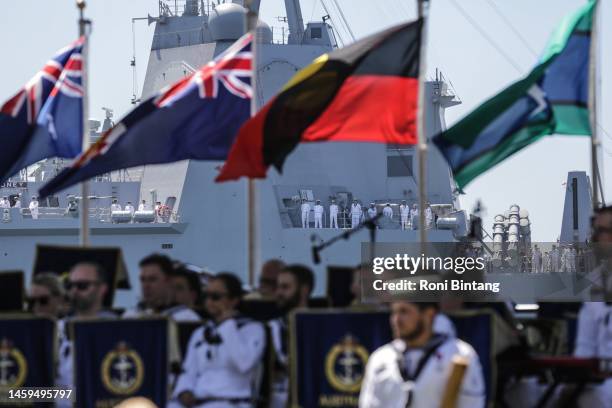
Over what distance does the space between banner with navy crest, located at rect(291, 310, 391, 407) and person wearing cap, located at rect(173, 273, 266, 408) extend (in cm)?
27

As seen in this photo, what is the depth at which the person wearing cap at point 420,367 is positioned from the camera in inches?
266

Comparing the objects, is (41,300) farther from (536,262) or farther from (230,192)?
(536,262)

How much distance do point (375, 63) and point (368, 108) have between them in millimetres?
372

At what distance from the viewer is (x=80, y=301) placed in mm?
9336

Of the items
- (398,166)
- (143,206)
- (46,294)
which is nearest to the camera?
(46,294)

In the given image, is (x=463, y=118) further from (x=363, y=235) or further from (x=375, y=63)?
(x=363, y=235)

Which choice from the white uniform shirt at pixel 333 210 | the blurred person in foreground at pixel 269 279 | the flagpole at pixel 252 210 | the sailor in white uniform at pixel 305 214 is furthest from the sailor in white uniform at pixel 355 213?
the blurred person in foreground at pixel 269 279

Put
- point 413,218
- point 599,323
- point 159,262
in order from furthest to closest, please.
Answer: point 413,218 < point 159,262 < point 599,323

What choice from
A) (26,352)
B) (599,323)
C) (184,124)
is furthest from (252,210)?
(599,323)

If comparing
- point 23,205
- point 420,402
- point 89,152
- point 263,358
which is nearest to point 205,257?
point 23,205

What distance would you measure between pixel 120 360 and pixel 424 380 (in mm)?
2873

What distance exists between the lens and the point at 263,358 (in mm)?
8945

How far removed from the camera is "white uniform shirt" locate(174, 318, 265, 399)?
8664 millimetres

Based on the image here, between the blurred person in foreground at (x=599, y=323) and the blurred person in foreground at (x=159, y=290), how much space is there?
2640mm
